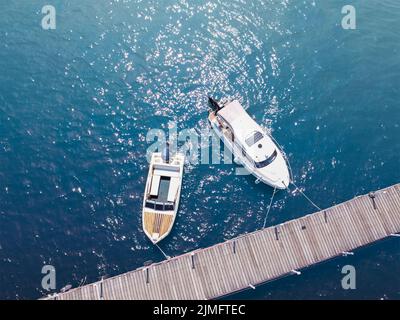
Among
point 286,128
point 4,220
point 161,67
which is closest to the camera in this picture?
point 4,220

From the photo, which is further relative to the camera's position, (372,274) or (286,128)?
(286,128)

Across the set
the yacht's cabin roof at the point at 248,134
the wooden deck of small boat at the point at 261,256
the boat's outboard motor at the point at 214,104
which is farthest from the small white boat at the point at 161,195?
the boat's outboard motor at the point at 214,104

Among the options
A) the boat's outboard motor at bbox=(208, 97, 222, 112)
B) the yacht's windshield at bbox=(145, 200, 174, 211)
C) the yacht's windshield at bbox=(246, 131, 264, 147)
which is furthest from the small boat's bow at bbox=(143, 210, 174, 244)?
the boat's outboard motor at bbox=(208, 97, 222, 112)

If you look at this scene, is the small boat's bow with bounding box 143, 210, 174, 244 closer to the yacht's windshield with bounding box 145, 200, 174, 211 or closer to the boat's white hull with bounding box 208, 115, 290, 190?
the yacht's windshield with bounding box 145, 200, 174, 211

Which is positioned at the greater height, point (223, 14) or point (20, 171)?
point (223, 14)

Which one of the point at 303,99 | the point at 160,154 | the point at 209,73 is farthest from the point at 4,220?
the point at 303,99
